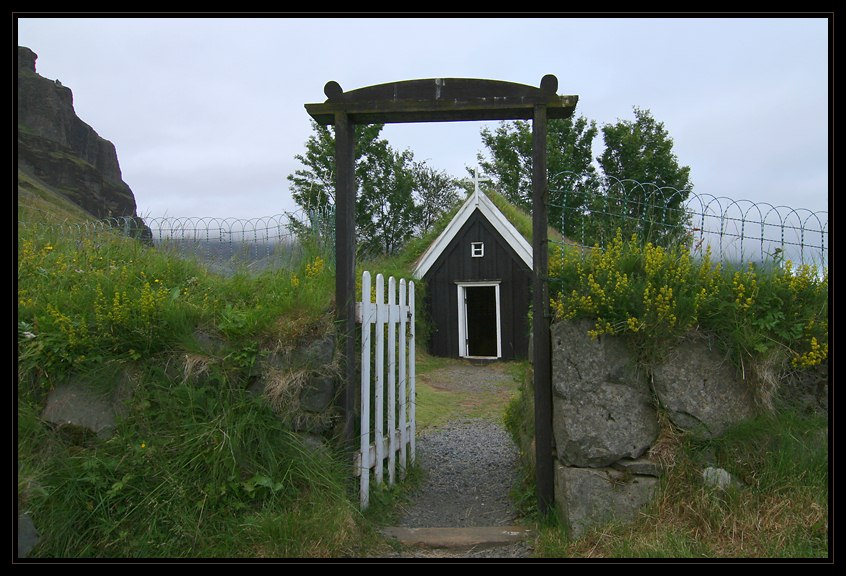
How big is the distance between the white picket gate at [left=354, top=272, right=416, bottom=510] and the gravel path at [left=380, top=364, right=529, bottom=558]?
0.36 m

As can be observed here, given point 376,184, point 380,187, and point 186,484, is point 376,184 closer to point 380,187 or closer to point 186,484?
point 380,187

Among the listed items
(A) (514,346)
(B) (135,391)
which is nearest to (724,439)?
(B) (135,391)

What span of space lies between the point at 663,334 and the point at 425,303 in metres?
12.1

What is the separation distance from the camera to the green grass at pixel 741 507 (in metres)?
3.81

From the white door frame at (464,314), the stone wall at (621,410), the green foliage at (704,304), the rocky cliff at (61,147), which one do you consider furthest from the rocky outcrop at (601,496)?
the rocky cliff at (61,147)

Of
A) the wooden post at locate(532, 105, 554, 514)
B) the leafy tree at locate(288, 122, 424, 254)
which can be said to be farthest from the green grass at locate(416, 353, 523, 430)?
the leafy tree at locate(288, 122, 424, 254)

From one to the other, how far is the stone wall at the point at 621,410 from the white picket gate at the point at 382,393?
1424 mm

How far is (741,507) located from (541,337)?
166 cm

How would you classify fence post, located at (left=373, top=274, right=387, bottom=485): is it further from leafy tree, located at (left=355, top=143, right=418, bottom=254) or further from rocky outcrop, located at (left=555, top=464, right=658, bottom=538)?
leafy tree, located at (left=355, top=143, right=418, bottom=254)

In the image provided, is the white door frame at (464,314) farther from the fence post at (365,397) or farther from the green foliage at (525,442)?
the fence post at (365,397)

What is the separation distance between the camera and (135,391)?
431cm

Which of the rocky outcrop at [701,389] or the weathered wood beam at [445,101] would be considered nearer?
the rocky outcrop at [701,389]

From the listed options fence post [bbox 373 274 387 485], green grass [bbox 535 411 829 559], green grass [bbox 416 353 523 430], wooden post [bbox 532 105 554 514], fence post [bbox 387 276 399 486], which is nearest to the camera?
green grass [bbox 535 411 829 559]

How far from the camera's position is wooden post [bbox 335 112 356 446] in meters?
4.73
